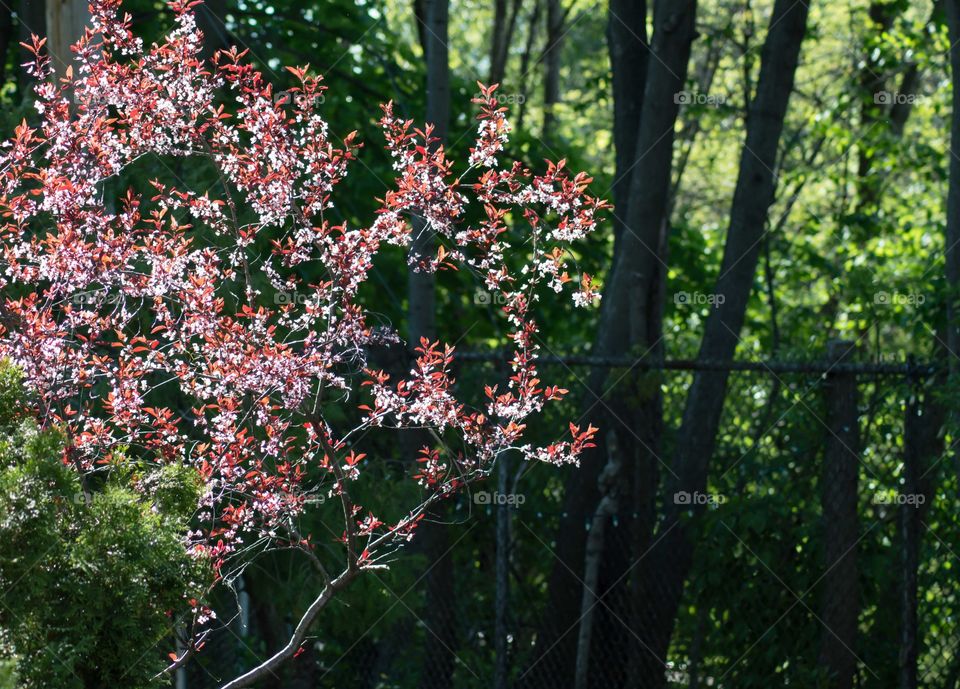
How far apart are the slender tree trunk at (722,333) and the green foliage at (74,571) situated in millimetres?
3302

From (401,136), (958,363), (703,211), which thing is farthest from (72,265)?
(703,211)

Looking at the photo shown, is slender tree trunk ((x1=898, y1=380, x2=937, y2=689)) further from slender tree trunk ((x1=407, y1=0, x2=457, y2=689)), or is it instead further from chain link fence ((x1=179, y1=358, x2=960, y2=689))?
slender tree trunk ((x1=407, y1=0, x2=457, y2=689))

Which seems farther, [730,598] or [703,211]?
[703,211]

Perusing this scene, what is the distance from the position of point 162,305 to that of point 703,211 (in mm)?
14879

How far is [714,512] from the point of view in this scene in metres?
5.96

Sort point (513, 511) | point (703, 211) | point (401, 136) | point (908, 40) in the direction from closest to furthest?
point (401, 136) < point (513, 511) < point (908, 40) < point (703, 211)

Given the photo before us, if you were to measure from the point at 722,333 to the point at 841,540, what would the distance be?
1300 millimetres

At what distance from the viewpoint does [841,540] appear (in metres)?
5.58

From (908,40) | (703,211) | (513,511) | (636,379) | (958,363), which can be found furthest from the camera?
(703,211)

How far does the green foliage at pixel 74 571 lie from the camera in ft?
9.48

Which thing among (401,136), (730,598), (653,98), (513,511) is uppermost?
(653,98)

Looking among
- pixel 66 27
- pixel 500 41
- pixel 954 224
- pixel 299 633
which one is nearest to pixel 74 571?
pixel 299 633

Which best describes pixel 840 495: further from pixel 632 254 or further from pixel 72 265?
pixel 72 265

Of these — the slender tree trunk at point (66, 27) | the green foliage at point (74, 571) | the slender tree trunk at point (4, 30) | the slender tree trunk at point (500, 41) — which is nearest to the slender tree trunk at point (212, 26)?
the slender tree trunk at point (66, 27)
